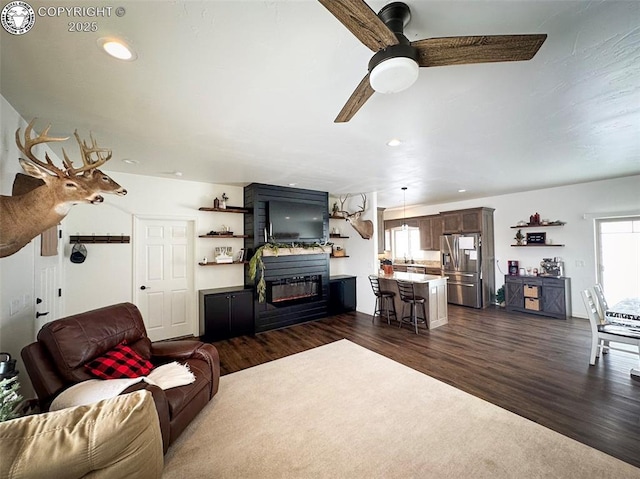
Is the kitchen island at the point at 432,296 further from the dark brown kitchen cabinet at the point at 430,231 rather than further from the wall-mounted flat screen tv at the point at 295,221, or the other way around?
the dark brown kitchen cabinet at the point at 430,231

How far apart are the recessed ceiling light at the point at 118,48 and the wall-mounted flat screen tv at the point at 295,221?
3392 millimetres

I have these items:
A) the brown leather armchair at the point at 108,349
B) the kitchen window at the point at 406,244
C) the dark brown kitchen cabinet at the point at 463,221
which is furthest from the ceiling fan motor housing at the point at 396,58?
the kitchen window at the point at 406,244

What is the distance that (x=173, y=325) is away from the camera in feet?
14.7

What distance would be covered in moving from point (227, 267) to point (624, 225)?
7.66 meters

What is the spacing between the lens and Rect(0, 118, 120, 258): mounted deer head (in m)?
1.72

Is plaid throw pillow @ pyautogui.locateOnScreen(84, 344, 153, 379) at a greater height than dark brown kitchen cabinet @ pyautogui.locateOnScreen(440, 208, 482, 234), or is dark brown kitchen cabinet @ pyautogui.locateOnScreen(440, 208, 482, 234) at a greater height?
dark brown kitchen cabinet @ pyautogui.locateOnScreen(440, 208, 482, 234)

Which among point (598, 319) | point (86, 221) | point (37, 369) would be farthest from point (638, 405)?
point (86, 221)

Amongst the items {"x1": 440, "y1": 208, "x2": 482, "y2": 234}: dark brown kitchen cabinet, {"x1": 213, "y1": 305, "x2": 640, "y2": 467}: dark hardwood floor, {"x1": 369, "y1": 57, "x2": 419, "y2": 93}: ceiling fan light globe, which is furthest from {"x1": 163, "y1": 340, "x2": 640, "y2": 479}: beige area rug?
{"x1": 440, "y1": 208, "x2": 482, "y2": 234}: dark brown kitchen cabinet

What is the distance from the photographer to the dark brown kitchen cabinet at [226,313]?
428cm

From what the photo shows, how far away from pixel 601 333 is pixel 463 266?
10.8ft

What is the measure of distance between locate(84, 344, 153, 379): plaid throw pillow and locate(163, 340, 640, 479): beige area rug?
2.23ft

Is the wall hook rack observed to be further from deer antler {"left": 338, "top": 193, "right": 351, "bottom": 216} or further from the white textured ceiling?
deer antler {"left": 338, "top": 193, "right": 351, "bottom": 216}

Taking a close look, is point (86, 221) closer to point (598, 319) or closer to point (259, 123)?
point (259, 123)

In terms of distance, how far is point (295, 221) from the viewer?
5.17 meters
